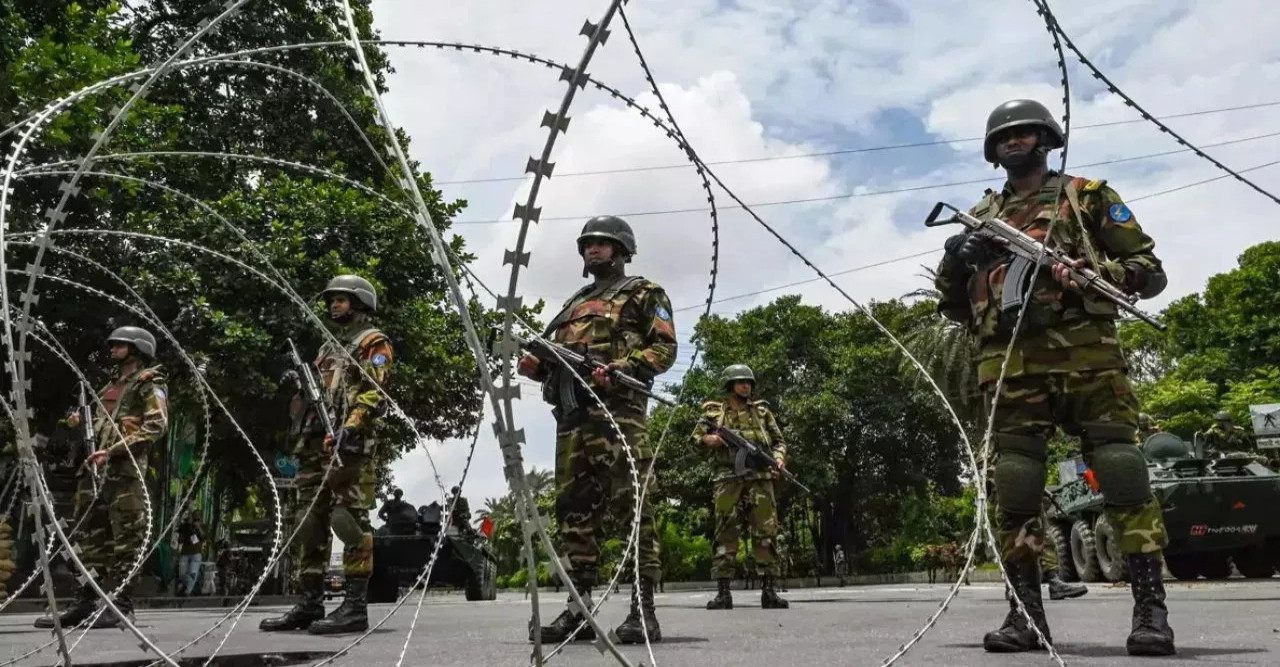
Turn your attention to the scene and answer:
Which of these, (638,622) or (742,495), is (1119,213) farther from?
(742,495)

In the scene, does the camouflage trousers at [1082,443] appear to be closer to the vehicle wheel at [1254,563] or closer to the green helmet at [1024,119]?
the green helmet at [1024,119]

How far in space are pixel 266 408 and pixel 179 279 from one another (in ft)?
10.0

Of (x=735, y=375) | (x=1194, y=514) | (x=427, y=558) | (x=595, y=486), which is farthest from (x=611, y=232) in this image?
(x=427, y=558)

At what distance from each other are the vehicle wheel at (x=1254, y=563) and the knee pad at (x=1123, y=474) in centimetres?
1132

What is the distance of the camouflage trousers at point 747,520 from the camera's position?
8.95m

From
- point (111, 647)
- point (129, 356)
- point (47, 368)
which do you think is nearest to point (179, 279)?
point (47, 368)

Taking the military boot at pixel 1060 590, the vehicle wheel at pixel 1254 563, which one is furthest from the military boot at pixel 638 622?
the vehicle wheel at pixel 1254 563

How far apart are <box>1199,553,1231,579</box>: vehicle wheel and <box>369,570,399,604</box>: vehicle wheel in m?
10.9

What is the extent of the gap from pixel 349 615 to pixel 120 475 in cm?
201

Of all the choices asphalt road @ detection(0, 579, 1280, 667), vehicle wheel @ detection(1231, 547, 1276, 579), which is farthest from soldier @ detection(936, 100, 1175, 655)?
vehicle wheel @ detection(1231, 547, 1276, 579)

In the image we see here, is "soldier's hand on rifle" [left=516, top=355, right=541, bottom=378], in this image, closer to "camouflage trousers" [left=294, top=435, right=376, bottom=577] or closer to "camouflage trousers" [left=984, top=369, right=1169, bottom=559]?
"camouflage trousers" [left=294, top=435, right=376, bottom=577]

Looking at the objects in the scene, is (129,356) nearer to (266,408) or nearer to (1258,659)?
(1258,659)

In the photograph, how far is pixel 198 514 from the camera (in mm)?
23344

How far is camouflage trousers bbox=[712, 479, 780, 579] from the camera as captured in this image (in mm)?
8945
